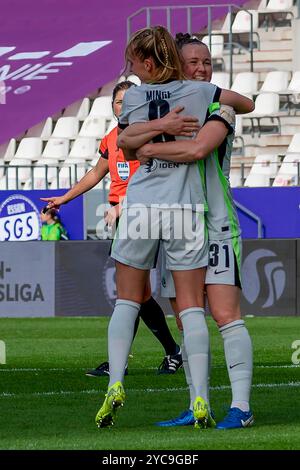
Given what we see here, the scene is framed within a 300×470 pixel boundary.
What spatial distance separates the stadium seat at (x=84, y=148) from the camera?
2472 centimetres

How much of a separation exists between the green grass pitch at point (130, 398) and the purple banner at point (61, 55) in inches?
538

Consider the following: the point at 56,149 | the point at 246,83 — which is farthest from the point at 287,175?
the point at 56,149

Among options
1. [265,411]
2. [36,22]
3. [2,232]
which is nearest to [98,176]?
[265,411]

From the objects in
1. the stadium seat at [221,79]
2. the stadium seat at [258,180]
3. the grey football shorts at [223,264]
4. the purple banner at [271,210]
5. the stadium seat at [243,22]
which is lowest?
the purple banner at [271,210]

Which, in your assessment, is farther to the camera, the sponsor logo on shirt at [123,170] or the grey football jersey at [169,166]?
the sponsor logo on shirt at [123,170]

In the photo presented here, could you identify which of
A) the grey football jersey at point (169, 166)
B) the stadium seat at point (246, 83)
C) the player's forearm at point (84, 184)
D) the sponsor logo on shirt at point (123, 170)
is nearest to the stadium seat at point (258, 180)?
the stadium seat at point (246, 83)

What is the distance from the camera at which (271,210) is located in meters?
19.5

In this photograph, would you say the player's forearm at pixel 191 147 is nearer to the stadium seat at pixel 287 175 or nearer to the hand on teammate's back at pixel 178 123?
the hand on teammate's back at pixel 178 123

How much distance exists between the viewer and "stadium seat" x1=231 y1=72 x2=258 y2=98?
24.6 m

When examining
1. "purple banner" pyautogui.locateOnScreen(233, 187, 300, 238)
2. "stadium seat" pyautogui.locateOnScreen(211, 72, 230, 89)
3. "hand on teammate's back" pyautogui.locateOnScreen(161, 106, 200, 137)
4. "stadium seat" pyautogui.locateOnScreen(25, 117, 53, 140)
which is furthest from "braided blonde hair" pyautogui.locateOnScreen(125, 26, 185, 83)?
"stadium seat" pyautogui.locateOnScreen(25, 117, 53, 140)

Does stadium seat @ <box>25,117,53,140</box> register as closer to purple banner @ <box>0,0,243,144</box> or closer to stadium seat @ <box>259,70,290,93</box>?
purple banner @ <box>0,0,243,144</box>

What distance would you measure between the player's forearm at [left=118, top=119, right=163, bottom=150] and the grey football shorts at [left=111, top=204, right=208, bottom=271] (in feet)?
0.96

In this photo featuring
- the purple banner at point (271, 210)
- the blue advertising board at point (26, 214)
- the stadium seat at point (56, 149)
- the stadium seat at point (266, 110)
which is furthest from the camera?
the stadium seat at point (56, 149)

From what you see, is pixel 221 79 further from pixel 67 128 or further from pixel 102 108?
pixel 67 128
